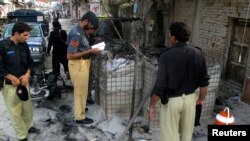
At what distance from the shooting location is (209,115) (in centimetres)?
524

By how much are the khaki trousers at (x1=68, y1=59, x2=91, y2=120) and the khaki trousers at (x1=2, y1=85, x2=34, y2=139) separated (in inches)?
31.8

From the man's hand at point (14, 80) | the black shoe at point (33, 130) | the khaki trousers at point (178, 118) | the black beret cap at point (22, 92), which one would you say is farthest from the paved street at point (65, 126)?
the khaki trousers at point (178, 118)

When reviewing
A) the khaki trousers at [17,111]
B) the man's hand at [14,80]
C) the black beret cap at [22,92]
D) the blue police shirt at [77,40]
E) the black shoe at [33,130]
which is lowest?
the black shoe at [33,130]

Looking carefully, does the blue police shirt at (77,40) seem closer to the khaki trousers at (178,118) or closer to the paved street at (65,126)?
the paved street at (65,126)

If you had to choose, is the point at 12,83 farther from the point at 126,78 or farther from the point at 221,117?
the point at 221,117

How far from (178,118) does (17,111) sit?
2478 mm

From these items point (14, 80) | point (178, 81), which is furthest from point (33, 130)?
point (178, 81)

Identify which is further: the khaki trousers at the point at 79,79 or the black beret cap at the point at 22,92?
the khaki trousers at the point at 79,79

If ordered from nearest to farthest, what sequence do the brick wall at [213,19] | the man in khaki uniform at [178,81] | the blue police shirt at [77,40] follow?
the man in khaki uniform at [178,81], the blue police shirt at [77,40], the brick wall at [213,19]

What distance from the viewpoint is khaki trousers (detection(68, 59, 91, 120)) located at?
4.69m

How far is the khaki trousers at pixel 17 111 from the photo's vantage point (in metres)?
4.19

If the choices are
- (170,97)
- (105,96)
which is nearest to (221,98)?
(105,96)

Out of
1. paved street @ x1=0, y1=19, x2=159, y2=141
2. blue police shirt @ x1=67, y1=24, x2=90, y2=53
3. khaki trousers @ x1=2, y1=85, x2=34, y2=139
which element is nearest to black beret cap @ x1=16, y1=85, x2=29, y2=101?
khaki trousers @ x1=2, y1=85, x2=34, y2=139

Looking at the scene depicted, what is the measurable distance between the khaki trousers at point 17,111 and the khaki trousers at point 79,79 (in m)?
0.81
